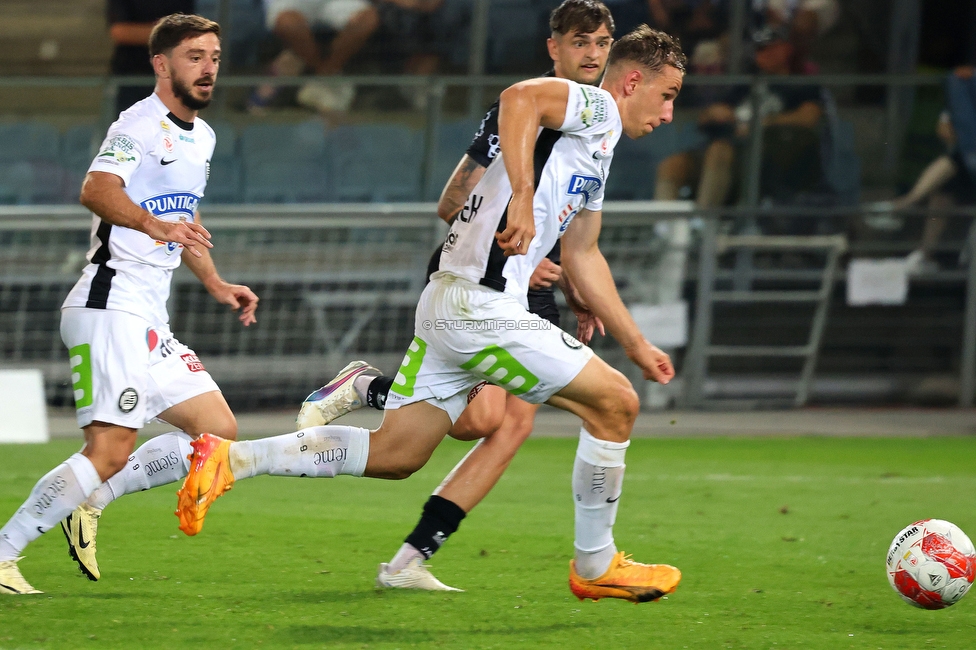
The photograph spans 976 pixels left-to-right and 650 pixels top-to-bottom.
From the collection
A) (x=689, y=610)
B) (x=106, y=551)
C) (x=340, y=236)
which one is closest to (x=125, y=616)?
(x=106, y=551)

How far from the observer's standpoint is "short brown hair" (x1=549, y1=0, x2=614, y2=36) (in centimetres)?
600

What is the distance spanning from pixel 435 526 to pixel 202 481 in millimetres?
1054

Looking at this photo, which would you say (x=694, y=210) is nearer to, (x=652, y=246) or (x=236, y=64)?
(x=652, y=246)

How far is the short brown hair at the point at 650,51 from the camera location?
496 centimetres

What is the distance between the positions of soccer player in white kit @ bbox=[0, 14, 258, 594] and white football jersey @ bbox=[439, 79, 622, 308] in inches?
36.1

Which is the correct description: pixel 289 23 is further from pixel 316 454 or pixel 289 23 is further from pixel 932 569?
pixel 932 569

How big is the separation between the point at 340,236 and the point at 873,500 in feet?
17.4

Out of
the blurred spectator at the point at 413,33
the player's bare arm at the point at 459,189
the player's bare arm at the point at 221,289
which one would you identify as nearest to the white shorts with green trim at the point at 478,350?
the player's bare arm at the point at 459,189

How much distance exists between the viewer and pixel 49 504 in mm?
5055

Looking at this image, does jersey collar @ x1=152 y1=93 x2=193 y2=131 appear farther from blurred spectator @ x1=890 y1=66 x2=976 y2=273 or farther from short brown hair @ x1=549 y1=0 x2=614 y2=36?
blurred spectator @ x1=890 y1=66 x2=976 y2=273

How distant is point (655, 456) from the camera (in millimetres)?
10094

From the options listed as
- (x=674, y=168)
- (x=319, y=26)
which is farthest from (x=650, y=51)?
(x=319, y=26)

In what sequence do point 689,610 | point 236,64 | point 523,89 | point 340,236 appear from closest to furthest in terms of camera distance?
point 523,89
point 689,610
point 340,236
point 236,64

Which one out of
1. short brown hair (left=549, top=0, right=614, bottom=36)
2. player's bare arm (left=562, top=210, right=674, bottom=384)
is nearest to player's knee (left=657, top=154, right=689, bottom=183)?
short brown hair (left=549, top=0, right=614, bottom=36)
